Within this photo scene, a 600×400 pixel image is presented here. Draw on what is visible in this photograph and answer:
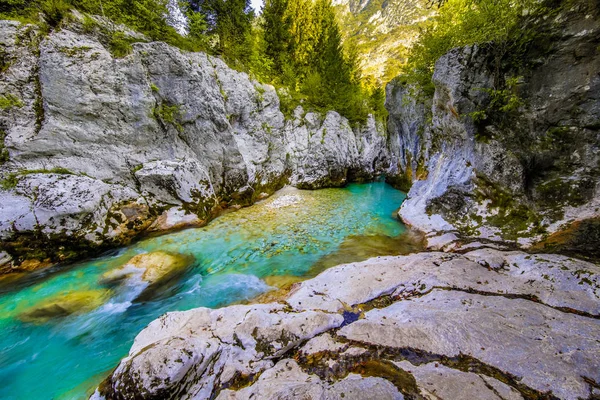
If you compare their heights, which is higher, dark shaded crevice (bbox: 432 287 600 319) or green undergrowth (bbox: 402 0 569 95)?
green undergrowth (bbox: 402 0 569 95)

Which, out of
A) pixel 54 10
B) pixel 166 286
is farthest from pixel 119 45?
pixel 166 286

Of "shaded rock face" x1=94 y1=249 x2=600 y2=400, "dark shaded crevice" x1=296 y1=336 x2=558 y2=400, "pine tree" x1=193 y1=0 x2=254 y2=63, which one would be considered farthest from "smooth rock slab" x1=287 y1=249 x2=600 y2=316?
"pine tree" x1=193 y1=0 x2=254 y2=63

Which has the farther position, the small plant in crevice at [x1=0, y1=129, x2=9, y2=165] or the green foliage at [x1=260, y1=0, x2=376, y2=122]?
the green foliage at [x1=260, y1=0, x2=376, y2=122]

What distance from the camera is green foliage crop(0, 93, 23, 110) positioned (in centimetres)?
750

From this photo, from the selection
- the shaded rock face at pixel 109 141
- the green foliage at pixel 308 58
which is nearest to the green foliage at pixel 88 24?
the shaded rock face at pixel 109 141

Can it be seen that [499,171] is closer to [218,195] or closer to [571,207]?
[571,207]

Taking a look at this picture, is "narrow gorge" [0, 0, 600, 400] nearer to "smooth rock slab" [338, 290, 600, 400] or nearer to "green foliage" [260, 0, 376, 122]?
"smooth rock slab" [338, 290, 600, 400]

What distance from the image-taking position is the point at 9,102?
757 cm

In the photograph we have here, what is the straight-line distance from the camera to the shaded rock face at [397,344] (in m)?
2.55

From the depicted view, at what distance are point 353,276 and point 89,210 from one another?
29.6ft

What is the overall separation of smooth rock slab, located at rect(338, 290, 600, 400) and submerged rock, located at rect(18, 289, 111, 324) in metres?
6.21

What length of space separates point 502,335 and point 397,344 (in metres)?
1.44

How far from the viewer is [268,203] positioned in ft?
46.2

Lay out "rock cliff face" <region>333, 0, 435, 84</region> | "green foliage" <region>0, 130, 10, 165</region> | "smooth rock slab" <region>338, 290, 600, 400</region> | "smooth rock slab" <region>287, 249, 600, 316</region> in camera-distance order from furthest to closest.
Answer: "rock cliff face" <region>333, 0, 435, 84</region>, "green foliage" <region>0, 130, 10, 165</region>, "smooth rock slab" <region>287, 249, 600, 316</region>, "smooth rock slab" <region>338, 290, 600, 400</region>
